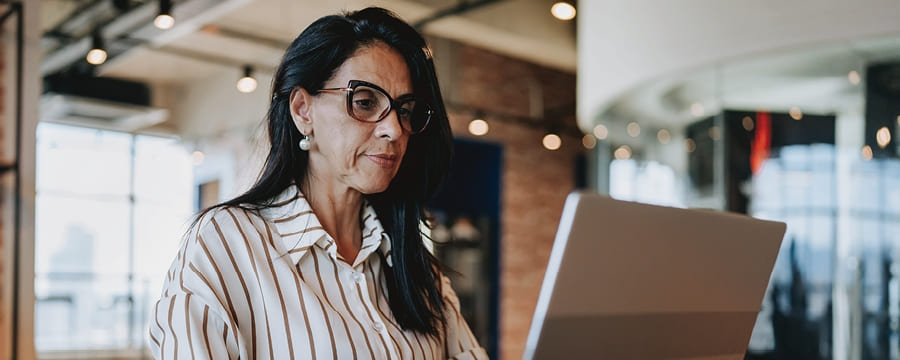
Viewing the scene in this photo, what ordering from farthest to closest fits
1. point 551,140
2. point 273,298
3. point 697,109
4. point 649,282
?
point 551,140
point 697,109
point 273,298
point 649,282

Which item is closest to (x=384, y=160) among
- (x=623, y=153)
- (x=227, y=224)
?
(x=227, y=224)

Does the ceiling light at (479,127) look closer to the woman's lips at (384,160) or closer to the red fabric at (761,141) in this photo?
the red fabric at (761,141)

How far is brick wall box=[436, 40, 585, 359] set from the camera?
9617 mm

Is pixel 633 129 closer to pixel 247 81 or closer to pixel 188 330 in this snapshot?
pixel 247 81

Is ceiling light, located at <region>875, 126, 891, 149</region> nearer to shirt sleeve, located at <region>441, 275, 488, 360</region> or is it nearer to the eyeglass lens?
shirt sleeve, located at <region>441, 275, 488, 360</region>

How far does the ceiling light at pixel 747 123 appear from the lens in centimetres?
643

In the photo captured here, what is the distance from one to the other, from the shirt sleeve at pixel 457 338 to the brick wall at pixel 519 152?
765 cm

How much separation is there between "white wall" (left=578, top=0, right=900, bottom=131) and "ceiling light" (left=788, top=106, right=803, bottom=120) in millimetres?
772

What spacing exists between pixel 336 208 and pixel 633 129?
6.38 m

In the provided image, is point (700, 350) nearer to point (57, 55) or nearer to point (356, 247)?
point (356, 247)

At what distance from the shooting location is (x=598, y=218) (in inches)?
42.0

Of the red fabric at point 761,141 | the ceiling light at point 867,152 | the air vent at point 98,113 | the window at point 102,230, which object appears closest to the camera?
the ceiling light at point 867,152

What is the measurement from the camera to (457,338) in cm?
169

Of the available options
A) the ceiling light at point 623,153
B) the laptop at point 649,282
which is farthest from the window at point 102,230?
the laptop at point 649,282
